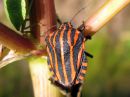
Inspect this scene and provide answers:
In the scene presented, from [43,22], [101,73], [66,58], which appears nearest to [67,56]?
[66,58]

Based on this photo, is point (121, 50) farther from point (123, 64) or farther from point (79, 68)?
point (79, 68)

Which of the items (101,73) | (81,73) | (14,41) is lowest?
(101,73)

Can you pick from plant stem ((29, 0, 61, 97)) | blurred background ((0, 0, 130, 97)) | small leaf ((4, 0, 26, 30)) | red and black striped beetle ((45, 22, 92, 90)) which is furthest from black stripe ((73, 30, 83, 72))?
blurred background ((0, 0, 130, 97))

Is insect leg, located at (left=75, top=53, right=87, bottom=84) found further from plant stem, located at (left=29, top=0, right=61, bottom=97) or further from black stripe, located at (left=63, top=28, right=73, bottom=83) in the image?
plant stem, located at (left=29, top=0, right=61, bottom=97)

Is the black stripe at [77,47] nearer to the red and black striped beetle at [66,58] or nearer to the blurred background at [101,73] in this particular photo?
the red and black striped beetle at [66,58]

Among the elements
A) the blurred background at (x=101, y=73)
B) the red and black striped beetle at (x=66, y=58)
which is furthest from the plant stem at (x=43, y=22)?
the blurred background at (x=101, y=73)

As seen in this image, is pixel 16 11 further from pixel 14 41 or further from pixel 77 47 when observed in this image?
pixel 77 47
